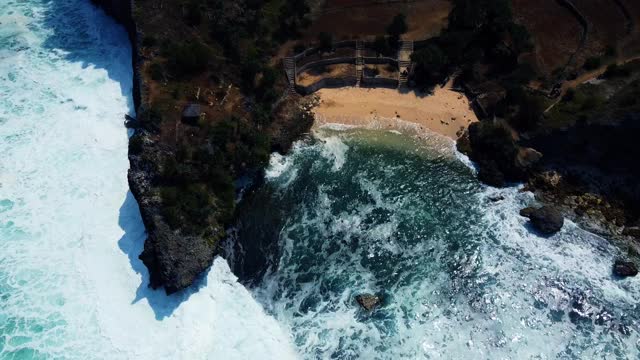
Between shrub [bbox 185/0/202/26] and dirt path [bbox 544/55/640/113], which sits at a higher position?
shrub [bbox 185/0/202/26]

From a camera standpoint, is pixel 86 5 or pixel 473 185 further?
pixel 86 5

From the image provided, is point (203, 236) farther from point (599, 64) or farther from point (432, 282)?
point (599, 64)

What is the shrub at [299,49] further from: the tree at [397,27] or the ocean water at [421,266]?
the ocean water at [421,266]

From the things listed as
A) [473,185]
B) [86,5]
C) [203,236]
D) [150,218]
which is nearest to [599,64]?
[473,185]

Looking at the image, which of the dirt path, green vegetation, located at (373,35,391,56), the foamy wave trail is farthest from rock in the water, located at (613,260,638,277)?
green vegetation, located at (373,35,391,56)

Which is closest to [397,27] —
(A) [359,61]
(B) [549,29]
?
(A) [359,61]

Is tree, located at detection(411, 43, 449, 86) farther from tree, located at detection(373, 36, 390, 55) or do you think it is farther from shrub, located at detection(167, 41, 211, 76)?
shrub, located at detection(167, 41, 211, 76)

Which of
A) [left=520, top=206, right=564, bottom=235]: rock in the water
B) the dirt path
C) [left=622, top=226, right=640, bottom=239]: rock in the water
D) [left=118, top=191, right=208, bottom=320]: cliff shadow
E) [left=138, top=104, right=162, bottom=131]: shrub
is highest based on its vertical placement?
the dirt path
